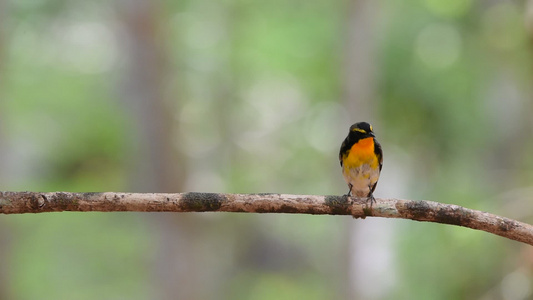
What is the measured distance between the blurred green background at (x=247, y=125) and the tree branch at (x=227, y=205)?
7.65m

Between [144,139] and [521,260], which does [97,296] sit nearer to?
[144,139]

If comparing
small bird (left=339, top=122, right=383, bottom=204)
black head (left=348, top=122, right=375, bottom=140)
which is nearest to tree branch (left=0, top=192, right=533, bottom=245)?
black head (left=348, top=122, right=375, bottom=140)

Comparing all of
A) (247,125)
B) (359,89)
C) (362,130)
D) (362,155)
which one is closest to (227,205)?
(362,130)


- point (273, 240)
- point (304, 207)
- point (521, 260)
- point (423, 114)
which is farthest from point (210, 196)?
point (273, 240)

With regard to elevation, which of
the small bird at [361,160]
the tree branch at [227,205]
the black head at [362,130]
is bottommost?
the tree branch at [227,205]

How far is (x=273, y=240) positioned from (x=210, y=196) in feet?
64.3

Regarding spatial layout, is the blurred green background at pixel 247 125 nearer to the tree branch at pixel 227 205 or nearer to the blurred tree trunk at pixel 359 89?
the blurred tree trunk at pixel 359 89

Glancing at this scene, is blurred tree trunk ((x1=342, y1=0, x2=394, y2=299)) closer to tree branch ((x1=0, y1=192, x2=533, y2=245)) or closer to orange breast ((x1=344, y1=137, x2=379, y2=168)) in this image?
orange breast ((x1=344, y1=137, x2=379, y2=168))

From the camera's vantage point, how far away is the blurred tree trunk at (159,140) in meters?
12.4

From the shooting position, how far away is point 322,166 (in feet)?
71.8

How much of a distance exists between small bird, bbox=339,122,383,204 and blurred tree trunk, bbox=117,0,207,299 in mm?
5864

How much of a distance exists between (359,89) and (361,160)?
6.11 meters

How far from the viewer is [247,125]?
21.7 m

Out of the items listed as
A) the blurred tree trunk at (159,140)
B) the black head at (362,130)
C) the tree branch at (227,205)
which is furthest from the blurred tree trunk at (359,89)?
the tree branch at (227,205)
